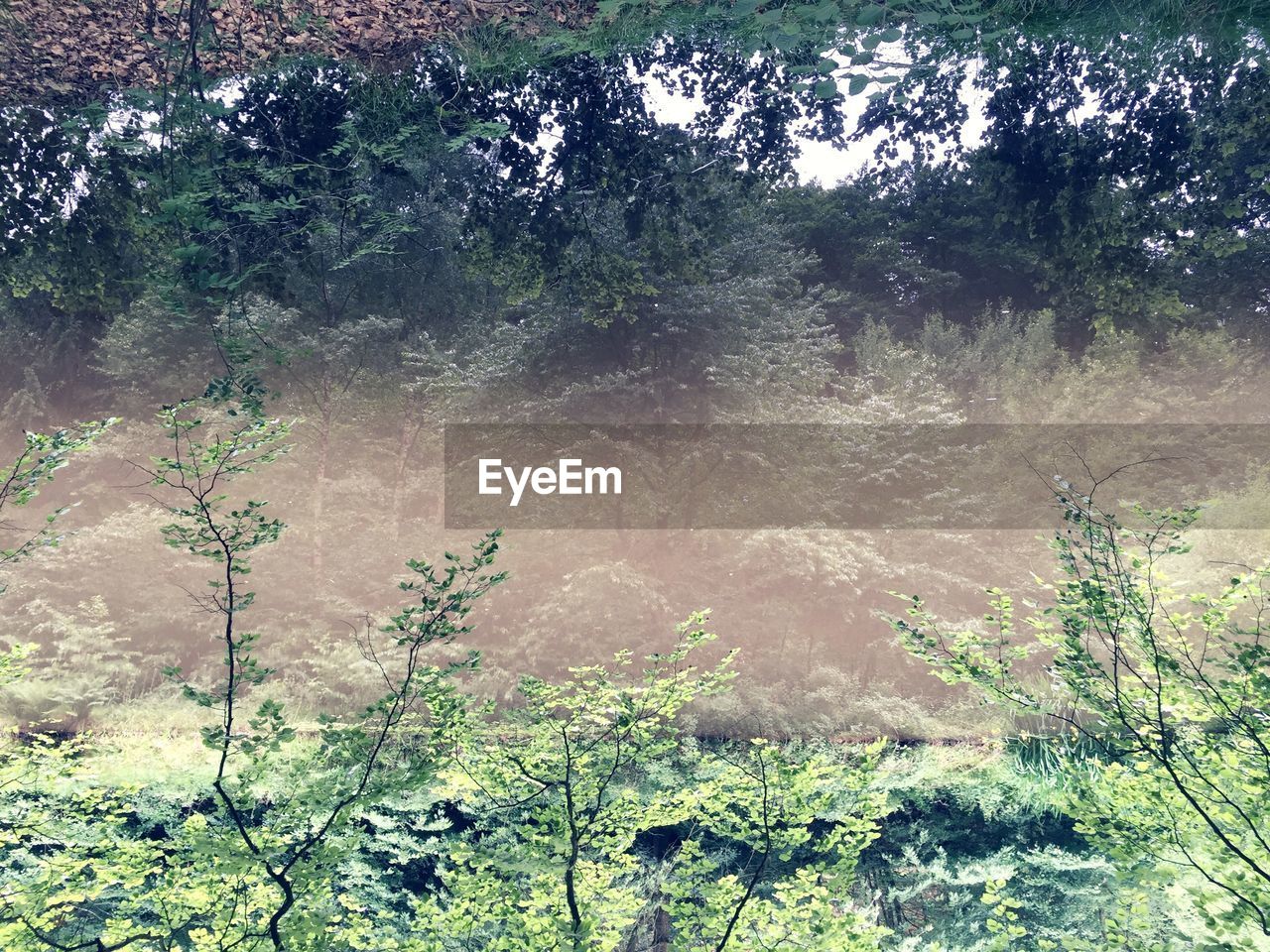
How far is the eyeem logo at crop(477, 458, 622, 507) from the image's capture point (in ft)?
31.0

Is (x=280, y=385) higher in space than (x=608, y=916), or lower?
higher

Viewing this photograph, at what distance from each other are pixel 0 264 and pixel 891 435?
8429 mm

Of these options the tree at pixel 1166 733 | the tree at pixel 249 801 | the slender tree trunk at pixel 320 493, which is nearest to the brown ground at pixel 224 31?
the tree at pixel 249 801

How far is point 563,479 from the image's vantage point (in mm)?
9609

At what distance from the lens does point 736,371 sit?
915 cm

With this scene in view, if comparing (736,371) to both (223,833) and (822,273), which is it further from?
(223,833)

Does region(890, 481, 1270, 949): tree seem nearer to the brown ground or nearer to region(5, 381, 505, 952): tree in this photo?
region(5, 381, 505, 952): tree

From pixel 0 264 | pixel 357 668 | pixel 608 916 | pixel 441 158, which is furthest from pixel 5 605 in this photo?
pixel 608 916

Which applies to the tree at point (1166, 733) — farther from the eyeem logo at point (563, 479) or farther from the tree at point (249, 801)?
the eyeem logo at point (563, 479)

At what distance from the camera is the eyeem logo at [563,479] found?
9.46m
